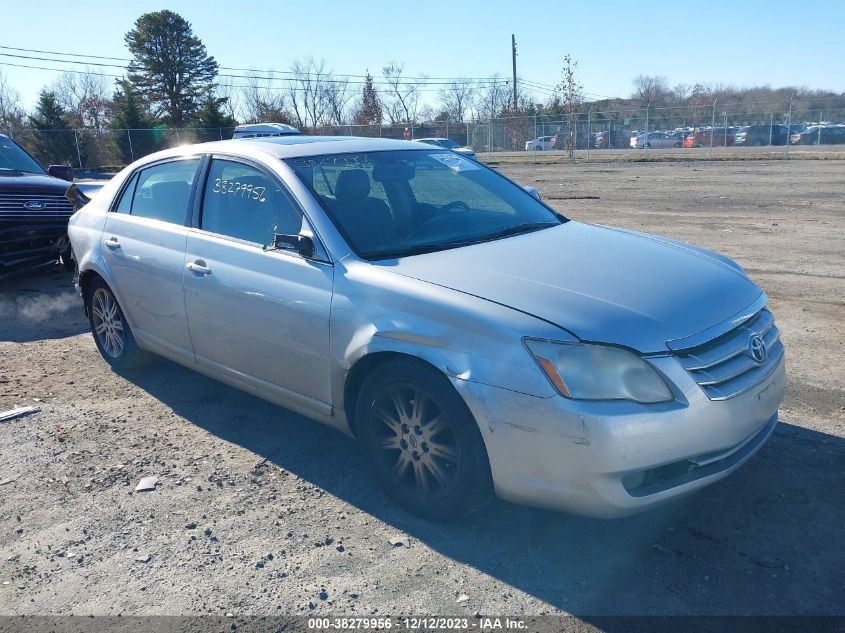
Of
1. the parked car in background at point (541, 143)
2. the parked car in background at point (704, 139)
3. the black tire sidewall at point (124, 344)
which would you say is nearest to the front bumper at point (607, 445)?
the black tire sidewall at point (124, 344)

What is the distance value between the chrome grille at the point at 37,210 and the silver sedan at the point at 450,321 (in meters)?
4.12

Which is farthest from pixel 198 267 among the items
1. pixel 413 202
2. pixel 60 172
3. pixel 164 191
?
pixel 60 172

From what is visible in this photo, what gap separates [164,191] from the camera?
16.8 ft

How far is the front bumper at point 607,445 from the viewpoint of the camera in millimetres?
2871

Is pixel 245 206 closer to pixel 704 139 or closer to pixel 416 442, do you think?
pixel 416 442

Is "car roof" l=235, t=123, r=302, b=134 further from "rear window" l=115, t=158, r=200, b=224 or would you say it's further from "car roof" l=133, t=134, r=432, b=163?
"car roof" l=133, t=134, r=432, b=163

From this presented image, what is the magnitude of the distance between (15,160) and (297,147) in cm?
711

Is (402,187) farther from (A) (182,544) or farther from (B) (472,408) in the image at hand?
(A) (182,544)

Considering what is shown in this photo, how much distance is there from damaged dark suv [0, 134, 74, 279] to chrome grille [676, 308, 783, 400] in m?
8.03

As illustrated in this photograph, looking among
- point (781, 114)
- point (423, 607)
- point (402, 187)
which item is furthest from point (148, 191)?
point (781, 114)

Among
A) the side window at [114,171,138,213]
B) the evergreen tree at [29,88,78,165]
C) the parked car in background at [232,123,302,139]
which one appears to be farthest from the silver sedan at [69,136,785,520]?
the evergreen tree at [29,88,78,165]

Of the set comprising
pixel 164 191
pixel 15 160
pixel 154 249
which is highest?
pixel 15 160

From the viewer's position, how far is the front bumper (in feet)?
9.42

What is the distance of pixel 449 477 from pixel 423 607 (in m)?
0.61
